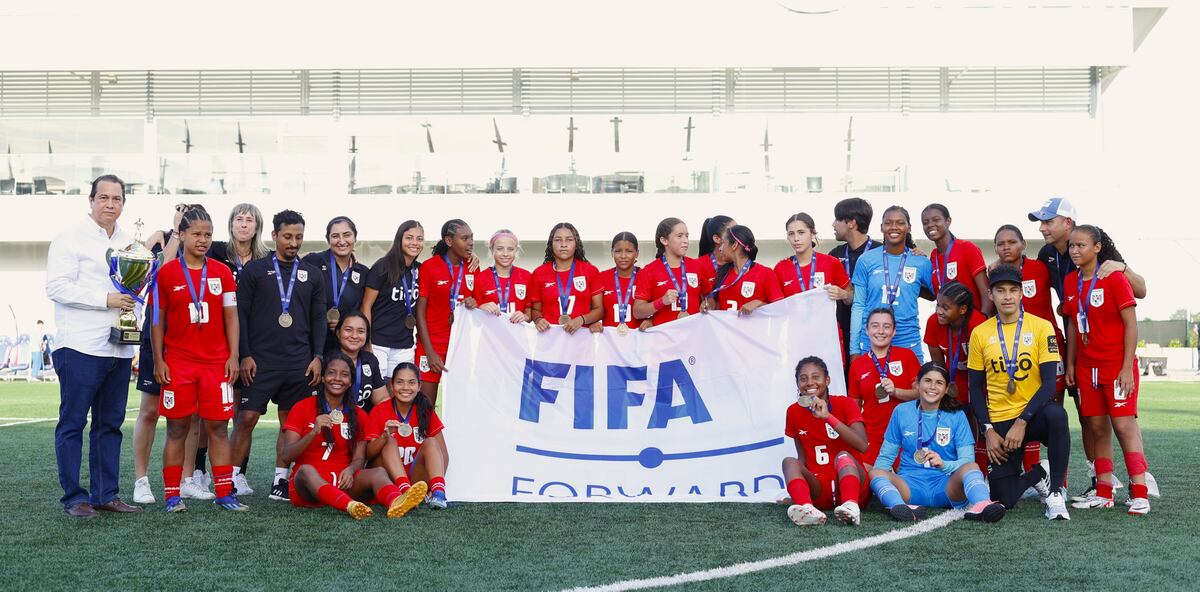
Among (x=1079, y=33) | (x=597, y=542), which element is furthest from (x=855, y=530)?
(x=1079, y=33)

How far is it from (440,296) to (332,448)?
1427 millimetres

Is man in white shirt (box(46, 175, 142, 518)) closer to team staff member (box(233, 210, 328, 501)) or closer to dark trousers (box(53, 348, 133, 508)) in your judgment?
Result: dark trousers (box(53, 348, 133, 508))

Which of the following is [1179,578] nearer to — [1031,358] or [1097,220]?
[1031,358]

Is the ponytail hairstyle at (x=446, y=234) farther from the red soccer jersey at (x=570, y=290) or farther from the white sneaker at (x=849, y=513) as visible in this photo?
the white sneaker at (x=849, y=513)

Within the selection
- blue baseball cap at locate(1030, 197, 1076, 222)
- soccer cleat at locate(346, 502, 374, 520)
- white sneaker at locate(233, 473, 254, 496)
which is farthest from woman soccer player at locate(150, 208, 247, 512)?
blue baseball cap at locate(1030, 197, 1076, 222)

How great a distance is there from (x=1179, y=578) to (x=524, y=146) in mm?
22225

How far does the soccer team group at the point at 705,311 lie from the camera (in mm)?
5703

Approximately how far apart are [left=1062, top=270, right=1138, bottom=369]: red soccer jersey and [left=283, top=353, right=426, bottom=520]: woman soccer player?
3931 mm

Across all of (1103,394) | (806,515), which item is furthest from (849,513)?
(1103,394)

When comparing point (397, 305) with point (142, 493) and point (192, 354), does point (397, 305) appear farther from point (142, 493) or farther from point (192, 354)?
point (142, 493)

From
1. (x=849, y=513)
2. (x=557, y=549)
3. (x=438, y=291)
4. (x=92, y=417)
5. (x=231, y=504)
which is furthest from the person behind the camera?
(x=438, y=291)

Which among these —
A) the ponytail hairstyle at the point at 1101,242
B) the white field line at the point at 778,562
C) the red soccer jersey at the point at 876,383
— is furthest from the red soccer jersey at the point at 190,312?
the ponytail hairstyle at the point at 1101,242

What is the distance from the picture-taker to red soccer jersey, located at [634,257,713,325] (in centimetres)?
701

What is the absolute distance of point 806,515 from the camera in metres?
5.26
